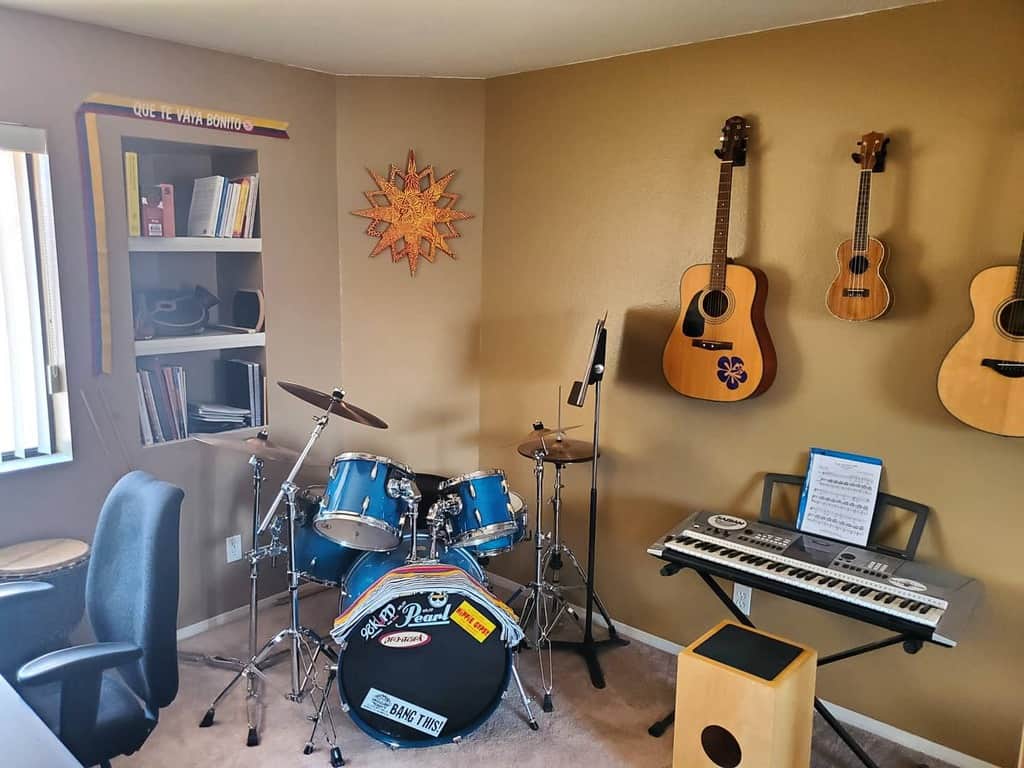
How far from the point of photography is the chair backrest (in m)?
1.78

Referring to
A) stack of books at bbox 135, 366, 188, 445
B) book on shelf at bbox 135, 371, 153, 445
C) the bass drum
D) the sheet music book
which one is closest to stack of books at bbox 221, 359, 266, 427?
stack of books at bbox 135, 366, 188, 445

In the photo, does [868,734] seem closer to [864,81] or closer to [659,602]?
[659,602]


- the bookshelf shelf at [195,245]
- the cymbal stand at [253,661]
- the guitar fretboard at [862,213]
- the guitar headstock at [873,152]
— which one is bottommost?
the cymbal stand at [253,661]

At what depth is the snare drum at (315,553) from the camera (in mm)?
2818

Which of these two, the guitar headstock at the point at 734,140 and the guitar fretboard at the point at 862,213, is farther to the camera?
the guitar headstock at the point at 734,140

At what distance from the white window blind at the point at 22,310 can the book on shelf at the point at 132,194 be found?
0.26 m

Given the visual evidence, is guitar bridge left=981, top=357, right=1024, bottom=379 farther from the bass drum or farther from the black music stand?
the bass drum

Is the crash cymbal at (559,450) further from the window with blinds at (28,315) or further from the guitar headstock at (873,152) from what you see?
the window with blinds at (28,315)

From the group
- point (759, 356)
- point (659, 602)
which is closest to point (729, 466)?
point (759, 356)

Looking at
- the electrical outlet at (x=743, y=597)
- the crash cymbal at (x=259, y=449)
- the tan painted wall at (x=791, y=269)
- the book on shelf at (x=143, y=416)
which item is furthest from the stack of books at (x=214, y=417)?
the electrical outlet at (x=743, y=597)

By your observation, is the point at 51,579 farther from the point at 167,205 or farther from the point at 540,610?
the point at 540,610

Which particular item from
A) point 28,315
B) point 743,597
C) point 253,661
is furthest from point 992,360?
point 28,315

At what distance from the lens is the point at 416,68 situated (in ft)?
10.4

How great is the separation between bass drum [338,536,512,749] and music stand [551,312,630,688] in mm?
565
